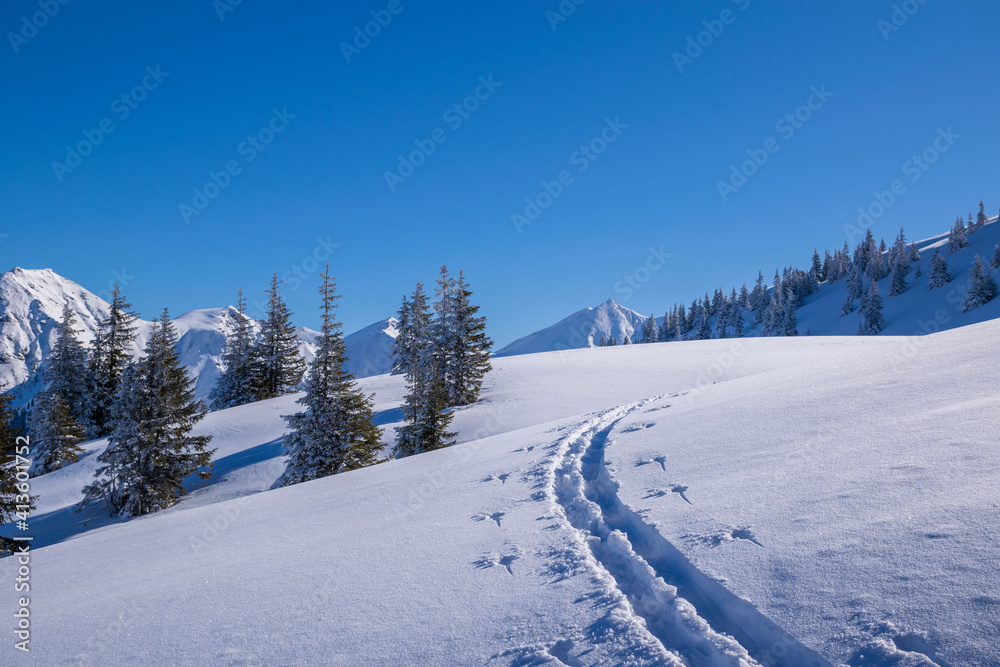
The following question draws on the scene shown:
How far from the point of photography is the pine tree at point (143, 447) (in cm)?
1778

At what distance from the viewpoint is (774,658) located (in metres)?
3.48

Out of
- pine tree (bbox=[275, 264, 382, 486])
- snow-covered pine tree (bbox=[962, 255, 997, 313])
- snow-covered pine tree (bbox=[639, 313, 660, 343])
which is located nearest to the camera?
pine tree (bbox=[275, 264, 382, 486])

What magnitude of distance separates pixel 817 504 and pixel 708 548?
140cm

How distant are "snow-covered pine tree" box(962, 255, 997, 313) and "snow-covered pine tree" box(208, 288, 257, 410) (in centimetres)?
9521

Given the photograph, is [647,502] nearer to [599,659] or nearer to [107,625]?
[599,659]

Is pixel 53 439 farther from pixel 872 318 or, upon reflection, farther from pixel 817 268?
pixel 817 268

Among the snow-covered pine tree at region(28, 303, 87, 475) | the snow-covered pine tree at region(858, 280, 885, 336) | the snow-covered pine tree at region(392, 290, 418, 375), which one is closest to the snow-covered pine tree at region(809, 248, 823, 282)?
the snow-covered pine tree at region(858, 280, 885, 336)

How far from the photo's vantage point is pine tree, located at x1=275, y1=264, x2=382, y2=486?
17484 millimetres

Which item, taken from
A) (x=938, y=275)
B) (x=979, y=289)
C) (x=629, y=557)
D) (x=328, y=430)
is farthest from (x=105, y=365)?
(x=938, y=275)

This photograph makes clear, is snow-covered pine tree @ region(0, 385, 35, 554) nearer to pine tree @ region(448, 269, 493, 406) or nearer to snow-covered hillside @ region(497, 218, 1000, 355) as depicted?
pine tree @ region(448, 269, 493, 406)

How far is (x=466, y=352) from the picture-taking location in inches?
1110

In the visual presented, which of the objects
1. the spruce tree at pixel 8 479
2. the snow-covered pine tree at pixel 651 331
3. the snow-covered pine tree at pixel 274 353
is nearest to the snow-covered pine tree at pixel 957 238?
the snow-covered pine tree at pixel 651 331

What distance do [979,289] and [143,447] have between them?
97.7m

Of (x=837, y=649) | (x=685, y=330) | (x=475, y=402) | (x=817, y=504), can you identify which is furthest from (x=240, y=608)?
(x=685, y=330)
